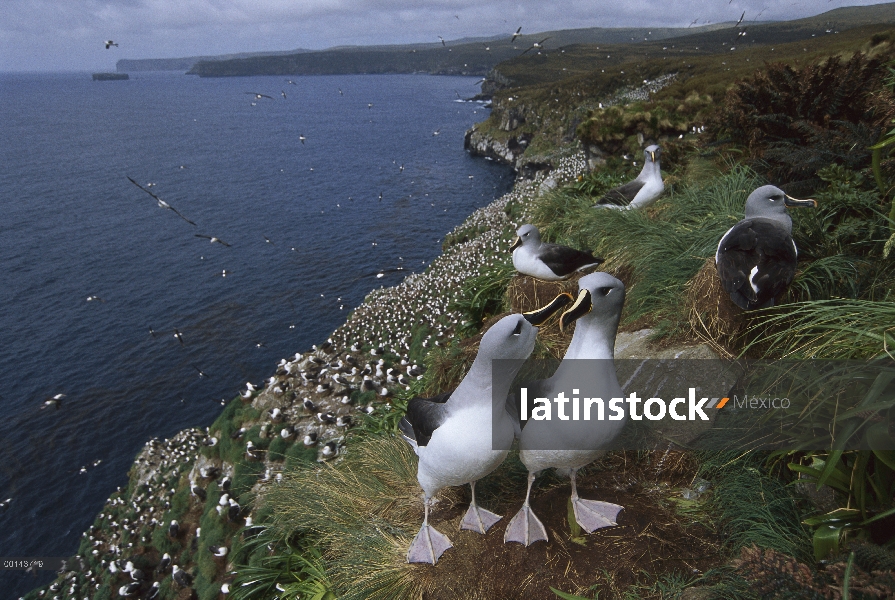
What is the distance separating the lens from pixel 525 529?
4234 mm

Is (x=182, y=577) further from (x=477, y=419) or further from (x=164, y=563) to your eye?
(x=477, y=419)

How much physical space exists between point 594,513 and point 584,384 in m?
1.22

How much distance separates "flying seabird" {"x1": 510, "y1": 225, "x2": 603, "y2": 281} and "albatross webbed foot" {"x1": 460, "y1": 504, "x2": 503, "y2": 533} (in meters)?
3.76

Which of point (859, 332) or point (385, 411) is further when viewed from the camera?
point (385, 411)

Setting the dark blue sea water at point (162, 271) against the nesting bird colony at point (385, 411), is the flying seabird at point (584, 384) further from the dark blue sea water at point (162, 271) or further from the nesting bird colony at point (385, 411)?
the dark blue sea water at point (162, 271)

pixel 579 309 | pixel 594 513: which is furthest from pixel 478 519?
pixel 579 309

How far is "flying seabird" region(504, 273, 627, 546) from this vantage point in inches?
147

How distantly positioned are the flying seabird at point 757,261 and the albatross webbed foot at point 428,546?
10.8ft

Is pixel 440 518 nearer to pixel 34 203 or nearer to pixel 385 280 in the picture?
pixel 385 280

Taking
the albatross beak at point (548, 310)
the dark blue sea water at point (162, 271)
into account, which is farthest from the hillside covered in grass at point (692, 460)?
the dark blue sea water at point (162, 271)

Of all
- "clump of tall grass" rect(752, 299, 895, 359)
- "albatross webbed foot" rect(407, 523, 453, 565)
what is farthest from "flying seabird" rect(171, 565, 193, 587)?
"clump of tall grass" rect(752, 299, 895, 359)

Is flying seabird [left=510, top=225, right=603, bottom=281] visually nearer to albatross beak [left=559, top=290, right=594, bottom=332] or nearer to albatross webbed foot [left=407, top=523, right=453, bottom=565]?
albatross beak [left=559, top=290, right=594, bottom=332]

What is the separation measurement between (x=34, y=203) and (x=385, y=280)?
1389 inches

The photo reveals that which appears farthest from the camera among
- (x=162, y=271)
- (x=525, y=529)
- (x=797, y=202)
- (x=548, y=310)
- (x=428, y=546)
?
(x=162, y=271)
